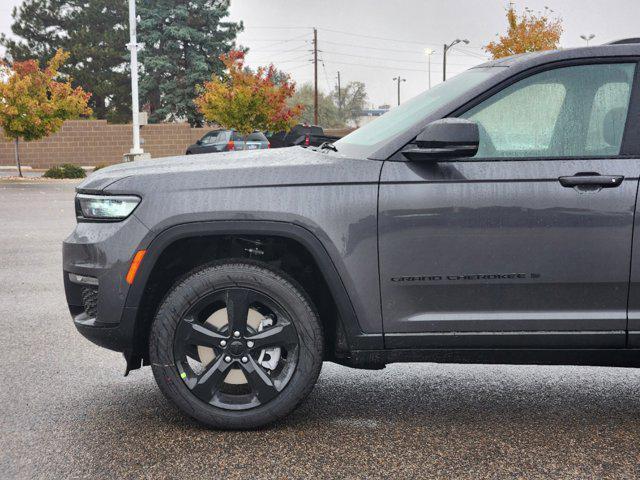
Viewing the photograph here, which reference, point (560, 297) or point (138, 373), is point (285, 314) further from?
point (138, 373)

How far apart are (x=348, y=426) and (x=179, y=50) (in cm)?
4998

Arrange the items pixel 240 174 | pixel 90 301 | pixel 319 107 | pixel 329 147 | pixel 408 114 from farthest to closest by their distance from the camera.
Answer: pixel 319 107 < pixel 329 147 < pixel 408 114 < pixel 90 301 < pixel 240 174

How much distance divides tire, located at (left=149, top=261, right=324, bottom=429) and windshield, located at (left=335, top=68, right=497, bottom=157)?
2.71ft

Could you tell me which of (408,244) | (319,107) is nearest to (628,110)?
(408,244)

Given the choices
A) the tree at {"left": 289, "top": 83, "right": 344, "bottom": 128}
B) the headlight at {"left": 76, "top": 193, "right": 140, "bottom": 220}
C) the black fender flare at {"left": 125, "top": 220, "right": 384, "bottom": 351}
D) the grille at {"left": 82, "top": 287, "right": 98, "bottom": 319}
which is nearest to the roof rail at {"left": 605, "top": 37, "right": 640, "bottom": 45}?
the black fender flare at {"left": 125, "top": 220, "right": 384, "bottom": 351}

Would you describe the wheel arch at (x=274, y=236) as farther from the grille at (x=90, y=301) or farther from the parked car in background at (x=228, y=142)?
the parked car in background at (x=228, y=142)

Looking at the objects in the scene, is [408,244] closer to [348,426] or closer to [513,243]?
[513,243]

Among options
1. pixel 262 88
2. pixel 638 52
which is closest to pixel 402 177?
pixel 638 52

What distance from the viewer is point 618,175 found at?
3766 millimetres

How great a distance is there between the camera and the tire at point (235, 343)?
3883mm

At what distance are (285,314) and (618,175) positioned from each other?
5.53ft

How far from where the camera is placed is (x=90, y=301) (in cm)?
400

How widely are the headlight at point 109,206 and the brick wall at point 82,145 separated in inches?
1466

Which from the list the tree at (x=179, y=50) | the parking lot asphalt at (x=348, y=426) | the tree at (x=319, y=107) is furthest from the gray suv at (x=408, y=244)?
the tree at (x=319, y=107)
